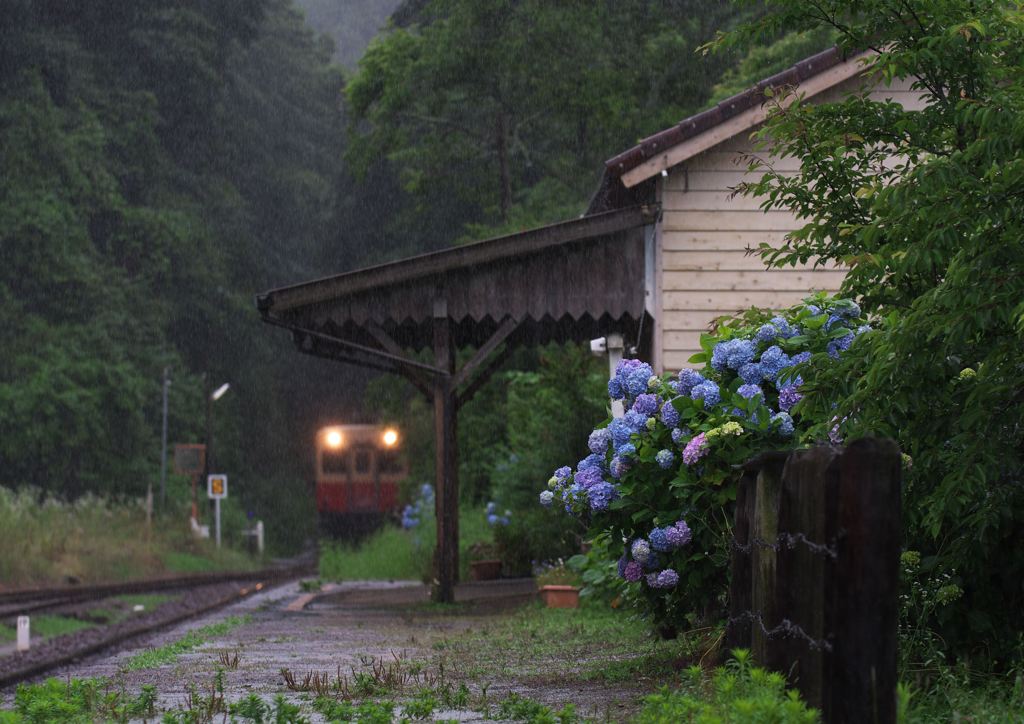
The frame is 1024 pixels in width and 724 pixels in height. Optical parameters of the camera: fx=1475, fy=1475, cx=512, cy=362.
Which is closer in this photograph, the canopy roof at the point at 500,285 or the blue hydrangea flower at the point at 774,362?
the blue hydrangea flower at the point at 774,362

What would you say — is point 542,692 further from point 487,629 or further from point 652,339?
point 652,339

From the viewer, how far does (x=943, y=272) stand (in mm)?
6750

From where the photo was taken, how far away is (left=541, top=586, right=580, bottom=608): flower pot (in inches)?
568

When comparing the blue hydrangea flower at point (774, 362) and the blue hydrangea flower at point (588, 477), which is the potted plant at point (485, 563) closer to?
the blue hydrangea flower at point (588, 477)

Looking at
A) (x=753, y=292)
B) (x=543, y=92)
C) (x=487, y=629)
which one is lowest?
(x=487, y=629)

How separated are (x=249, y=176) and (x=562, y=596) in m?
47.9

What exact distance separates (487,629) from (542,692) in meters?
5.04

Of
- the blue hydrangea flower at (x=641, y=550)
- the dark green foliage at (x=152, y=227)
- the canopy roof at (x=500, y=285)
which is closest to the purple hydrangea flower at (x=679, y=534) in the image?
the blue hydrangea flower at (x=641, y=550)

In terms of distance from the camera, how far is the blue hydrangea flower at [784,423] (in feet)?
24.5

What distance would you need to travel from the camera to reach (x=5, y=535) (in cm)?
2752

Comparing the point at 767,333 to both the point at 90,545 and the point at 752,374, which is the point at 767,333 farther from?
the point at 90,545

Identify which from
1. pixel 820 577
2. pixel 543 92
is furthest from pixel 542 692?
pixel 543 92

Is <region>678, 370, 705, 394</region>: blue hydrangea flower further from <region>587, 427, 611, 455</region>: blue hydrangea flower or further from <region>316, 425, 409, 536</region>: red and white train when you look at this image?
<region>316, 425, 409, 536</region>: red and white train

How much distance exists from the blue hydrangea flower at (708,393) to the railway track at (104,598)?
21.6ft
